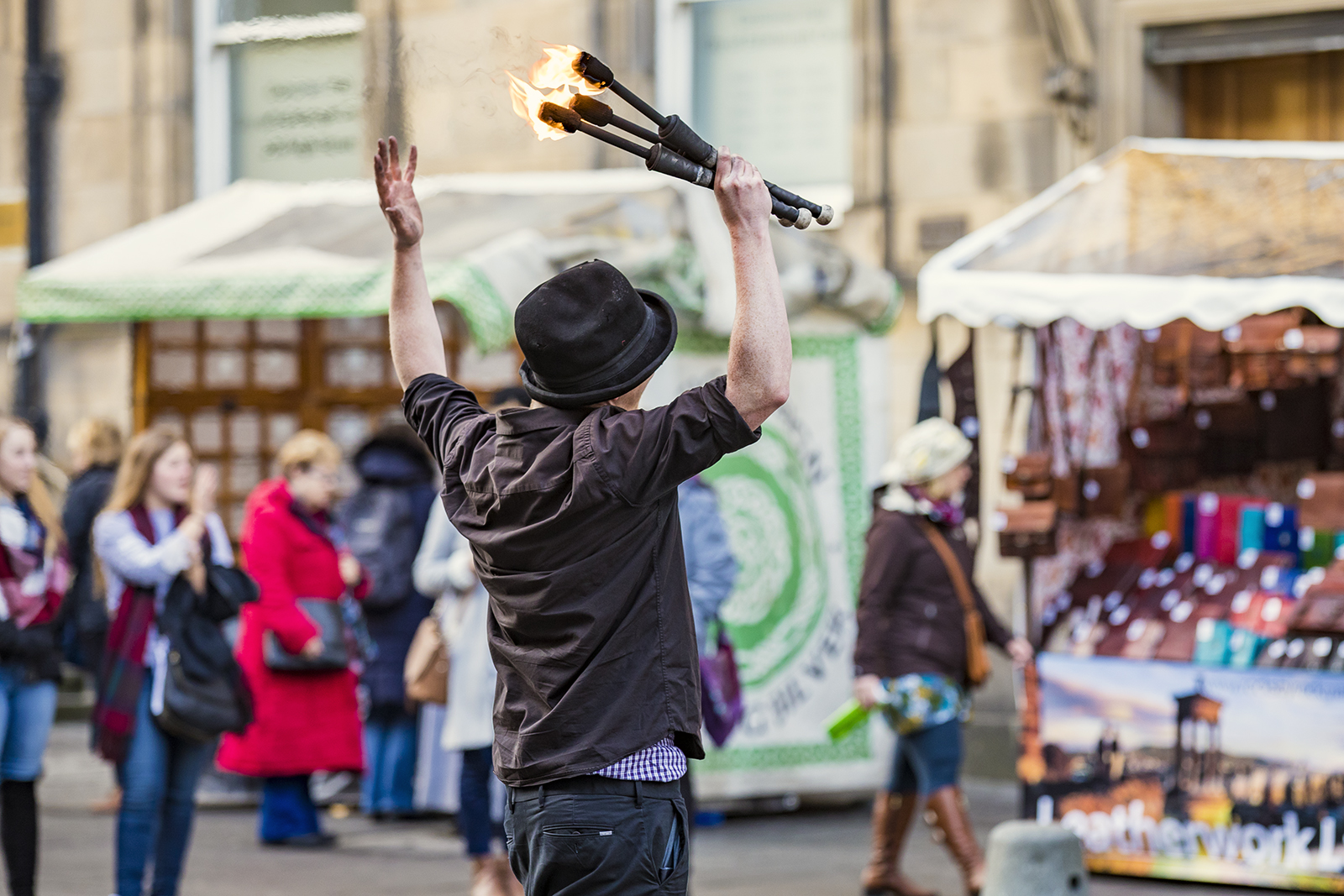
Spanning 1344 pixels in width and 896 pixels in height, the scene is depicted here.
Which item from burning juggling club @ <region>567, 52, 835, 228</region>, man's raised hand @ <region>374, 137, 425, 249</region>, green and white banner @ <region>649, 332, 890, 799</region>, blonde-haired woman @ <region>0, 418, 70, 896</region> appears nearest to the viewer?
burning juggling club @ <region>567, 52, 835, 228</region>

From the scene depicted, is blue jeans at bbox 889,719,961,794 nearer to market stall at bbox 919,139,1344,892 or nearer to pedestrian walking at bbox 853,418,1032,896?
pedestrian walking at bbox 853,418,1032,896

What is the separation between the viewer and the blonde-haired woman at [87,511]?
6.77 metres

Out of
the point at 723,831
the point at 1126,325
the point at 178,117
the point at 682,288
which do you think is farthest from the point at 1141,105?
the point at 178,117

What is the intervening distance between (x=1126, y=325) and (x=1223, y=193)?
28.5 inches

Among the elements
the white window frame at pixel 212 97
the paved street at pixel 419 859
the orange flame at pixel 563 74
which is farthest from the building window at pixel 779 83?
the orange flame at pixel 563 74

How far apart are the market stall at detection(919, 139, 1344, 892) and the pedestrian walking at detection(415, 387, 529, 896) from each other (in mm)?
1949

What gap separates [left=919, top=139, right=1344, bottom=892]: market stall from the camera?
6648mm

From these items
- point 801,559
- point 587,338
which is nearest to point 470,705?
point 801,559

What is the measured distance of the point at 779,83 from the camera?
10484 millimetres

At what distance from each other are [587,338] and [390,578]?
540cm

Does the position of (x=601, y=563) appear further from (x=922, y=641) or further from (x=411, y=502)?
(x=411, y=502)

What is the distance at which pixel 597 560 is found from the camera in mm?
3139

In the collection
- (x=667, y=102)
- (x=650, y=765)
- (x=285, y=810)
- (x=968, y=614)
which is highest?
(x=667, y=102)

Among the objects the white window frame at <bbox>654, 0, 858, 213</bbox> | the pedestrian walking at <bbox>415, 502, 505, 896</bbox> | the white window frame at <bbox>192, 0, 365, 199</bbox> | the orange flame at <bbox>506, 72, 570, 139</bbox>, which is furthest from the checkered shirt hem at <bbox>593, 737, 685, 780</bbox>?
the white window frame at <bbox>192, 0, 365, 199</bbox>
